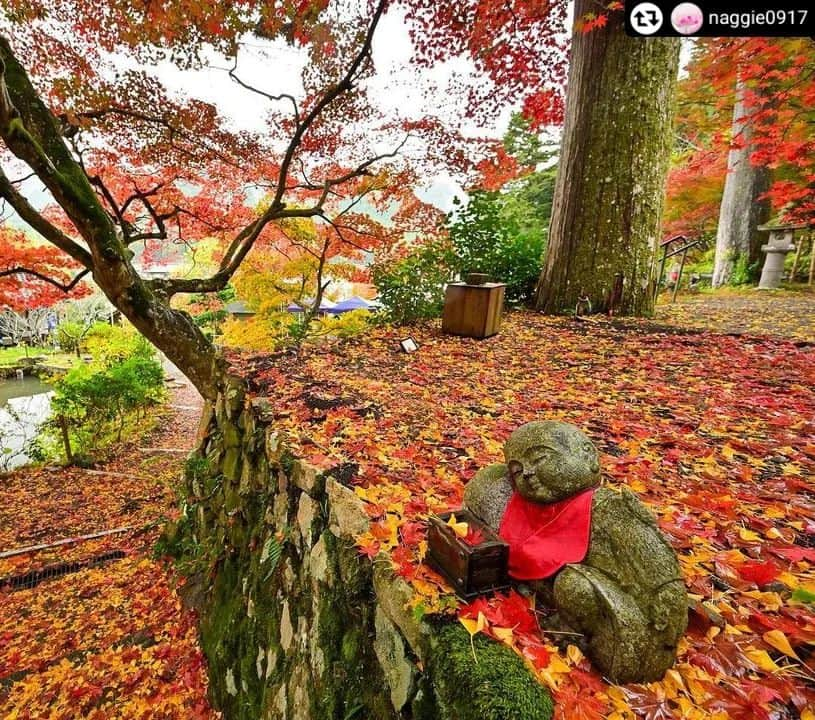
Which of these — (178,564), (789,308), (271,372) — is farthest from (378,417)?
(789,308)

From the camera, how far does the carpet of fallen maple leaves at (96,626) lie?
302 centimetres

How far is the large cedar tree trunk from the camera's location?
32.5ft

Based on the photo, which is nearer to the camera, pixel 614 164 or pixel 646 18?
pixel 646 18

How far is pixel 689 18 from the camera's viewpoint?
144 inches

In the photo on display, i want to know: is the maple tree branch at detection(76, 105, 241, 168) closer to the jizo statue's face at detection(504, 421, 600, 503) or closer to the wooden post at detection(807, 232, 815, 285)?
the jizo statue's face at detection(504, 421, 600, 503)

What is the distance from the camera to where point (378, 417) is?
122 inches

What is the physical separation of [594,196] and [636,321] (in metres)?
1.94

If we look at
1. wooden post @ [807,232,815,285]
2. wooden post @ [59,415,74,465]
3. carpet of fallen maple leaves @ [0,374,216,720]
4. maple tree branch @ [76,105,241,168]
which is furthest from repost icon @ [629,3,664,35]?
wooden post @ [59,415,74,465]

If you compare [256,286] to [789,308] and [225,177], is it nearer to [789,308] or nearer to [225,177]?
[225,177]

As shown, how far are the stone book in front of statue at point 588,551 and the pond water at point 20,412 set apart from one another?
1290cm

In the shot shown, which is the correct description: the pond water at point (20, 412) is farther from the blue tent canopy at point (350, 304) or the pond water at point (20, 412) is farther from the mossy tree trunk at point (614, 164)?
the mossy tree trunk at point (614, 164)

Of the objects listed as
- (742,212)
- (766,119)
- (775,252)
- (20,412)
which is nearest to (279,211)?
(775,252)

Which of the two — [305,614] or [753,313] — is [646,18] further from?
[305,614]

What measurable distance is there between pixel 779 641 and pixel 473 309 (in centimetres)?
416
